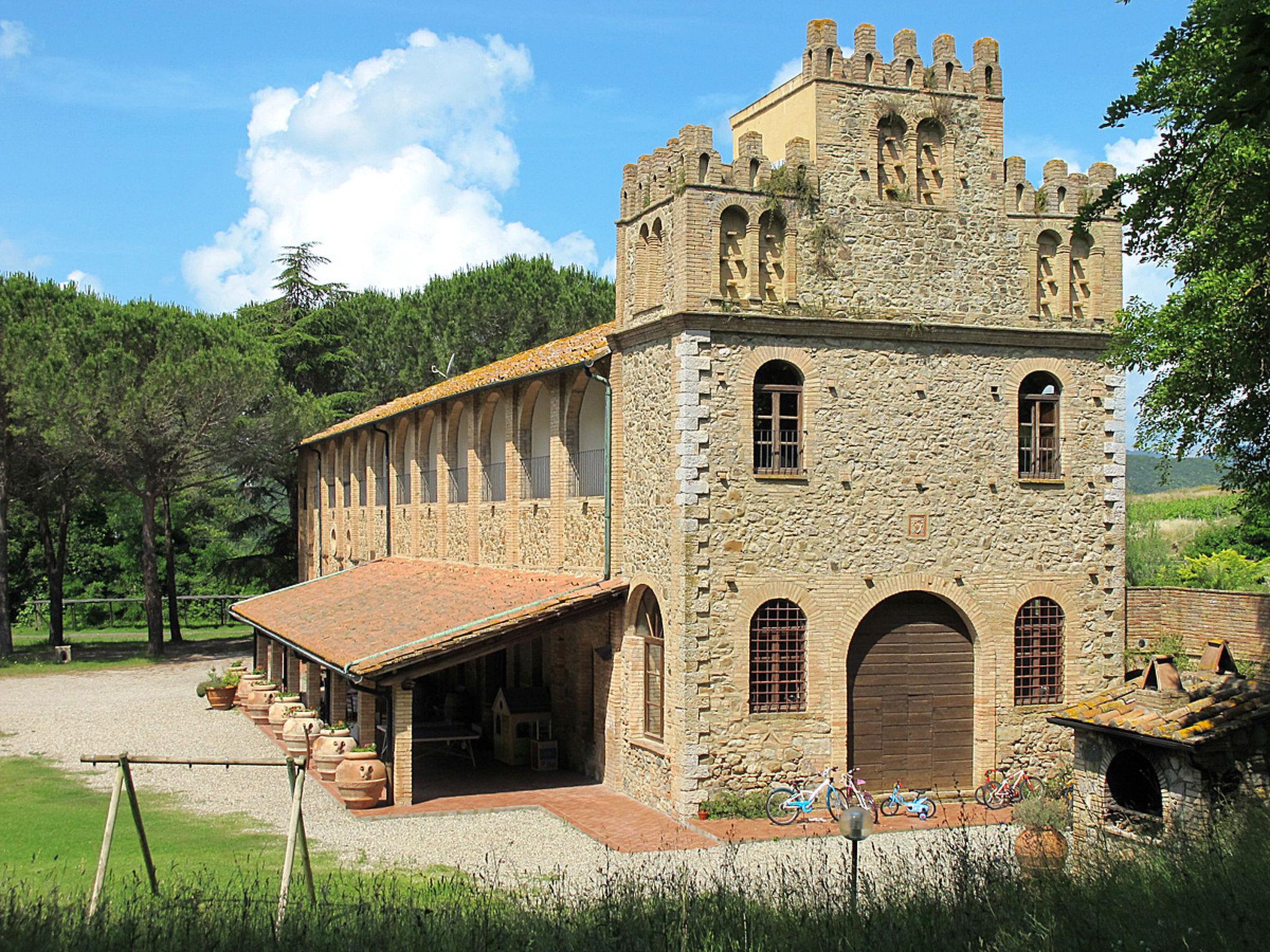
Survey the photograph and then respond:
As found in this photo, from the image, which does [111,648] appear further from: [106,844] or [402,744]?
[106,844]

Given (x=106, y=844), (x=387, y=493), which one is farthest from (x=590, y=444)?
→ (x=387, y=493)

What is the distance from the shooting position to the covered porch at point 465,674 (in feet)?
60.6

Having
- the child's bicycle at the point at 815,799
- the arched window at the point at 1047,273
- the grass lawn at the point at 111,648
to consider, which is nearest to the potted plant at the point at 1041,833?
the child's bicycle at the point at 815,799

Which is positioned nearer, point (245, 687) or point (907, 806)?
point (907, 806)

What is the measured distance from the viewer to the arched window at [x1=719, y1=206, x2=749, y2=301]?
702 inches

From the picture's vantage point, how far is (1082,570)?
19156mm

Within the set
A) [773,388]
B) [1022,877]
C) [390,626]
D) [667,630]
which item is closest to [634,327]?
[773,388]

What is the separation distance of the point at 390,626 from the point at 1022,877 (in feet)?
44.1

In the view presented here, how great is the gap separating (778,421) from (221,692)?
57.5 ft

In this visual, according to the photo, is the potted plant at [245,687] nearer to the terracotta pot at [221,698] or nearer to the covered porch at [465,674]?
the terracotta pot at [221,698]

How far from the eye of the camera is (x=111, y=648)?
151 ft

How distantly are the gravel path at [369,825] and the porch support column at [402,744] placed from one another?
72 centimetres

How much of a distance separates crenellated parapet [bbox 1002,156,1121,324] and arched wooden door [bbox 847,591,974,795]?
4763 millimetres

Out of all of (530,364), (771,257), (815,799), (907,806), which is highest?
(771,257)
